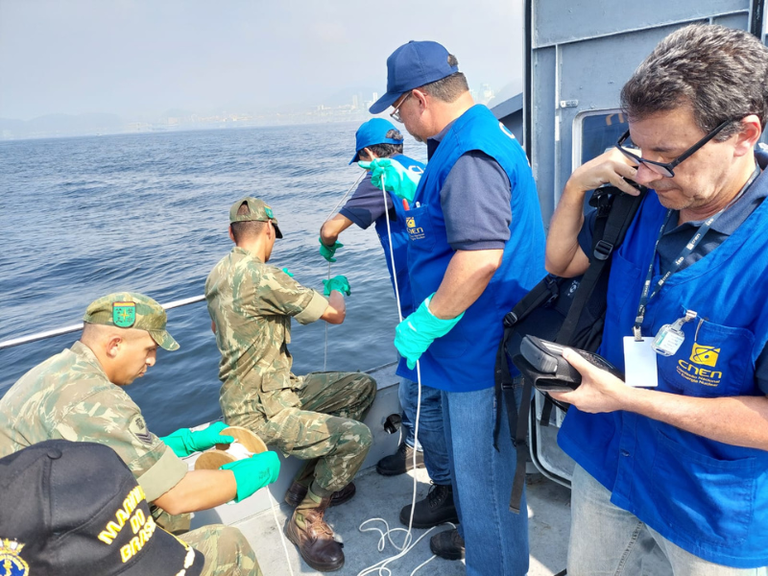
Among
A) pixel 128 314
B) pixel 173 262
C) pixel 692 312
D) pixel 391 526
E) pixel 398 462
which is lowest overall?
pixel 173 262

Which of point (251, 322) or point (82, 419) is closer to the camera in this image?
point (82, 419)

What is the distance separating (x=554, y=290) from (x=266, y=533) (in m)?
2.21

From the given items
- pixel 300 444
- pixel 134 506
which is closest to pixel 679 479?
pixel 134 506

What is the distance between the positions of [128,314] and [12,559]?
4.21 ft

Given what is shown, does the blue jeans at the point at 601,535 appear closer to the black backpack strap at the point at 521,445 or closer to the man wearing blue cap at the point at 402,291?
the black backpack strap at the point at 521,445

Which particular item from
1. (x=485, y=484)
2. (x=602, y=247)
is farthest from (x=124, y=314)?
(x=602, y=247)

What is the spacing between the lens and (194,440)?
9.16 feet

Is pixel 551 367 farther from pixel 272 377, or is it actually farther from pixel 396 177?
pixel 272 377

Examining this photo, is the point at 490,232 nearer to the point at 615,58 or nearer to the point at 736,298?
the point at 736,298

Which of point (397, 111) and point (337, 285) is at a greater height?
point (397, 111)

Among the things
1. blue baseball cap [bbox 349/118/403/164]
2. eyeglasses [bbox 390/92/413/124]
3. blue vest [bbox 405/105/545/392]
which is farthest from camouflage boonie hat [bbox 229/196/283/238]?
blue vest [bbox 405/105/545/392]

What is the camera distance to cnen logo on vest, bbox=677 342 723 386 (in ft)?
4.18

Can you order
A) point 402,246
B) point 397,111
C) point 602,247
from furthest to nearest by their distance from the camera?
1. point 402,246
2. point 397,111
3. point 602,247

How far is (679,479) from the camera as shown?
4.67 ft
